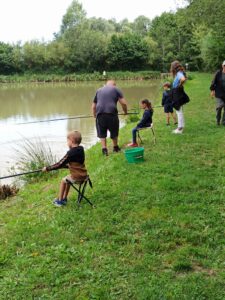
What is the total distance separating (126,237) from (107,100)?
396cm

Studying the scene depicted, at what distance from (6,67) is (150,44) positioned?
75.6ft

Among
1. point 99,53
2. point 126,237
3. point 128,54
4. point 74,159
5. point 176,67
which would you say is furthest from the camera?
point 99,53

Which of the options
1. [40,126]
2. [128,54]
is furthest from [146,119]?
[128,54]

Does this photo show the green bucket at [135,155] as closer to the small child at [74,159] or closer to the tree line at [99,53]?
the small child at [74,159]

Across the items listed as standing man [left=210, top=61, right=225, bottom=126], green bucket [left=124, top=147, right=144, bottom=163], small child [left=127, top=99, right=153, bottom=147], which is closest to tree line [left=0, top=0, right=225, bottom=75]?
standing man [left=210, top=61, right=225, bottom=126]

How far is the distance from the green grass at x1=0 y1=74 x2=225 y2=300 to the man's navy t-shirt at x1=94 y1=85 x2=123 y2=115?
1258 millimetres

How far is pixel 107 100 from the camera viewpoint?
7.82 metres

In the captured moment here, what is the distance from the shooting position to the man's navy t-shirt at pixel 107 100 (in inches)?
307

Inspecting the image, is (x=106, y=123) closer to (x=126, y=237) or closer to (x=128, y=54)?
(x=126, y=237)

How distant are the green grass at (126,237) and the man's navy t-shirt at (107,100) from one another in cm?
126

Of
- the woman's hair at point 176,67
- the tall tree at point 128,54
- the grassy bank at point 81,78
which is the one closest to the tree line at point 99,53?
the tall tree at point 128,54

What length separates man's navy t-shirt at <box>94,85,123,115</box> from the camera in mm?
7801

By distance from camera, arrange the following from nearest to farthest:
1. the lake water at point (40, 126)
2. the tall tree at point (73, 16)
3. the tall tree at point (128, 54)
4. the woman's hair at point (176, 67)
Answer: the woman's hair at point (176, 67), the lake water at point (40, 126), the tall tree at point (128, 54), the tall tree at point (73, 16)

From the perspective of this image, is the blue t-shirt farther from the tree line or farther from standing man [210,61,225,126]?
the tree line
